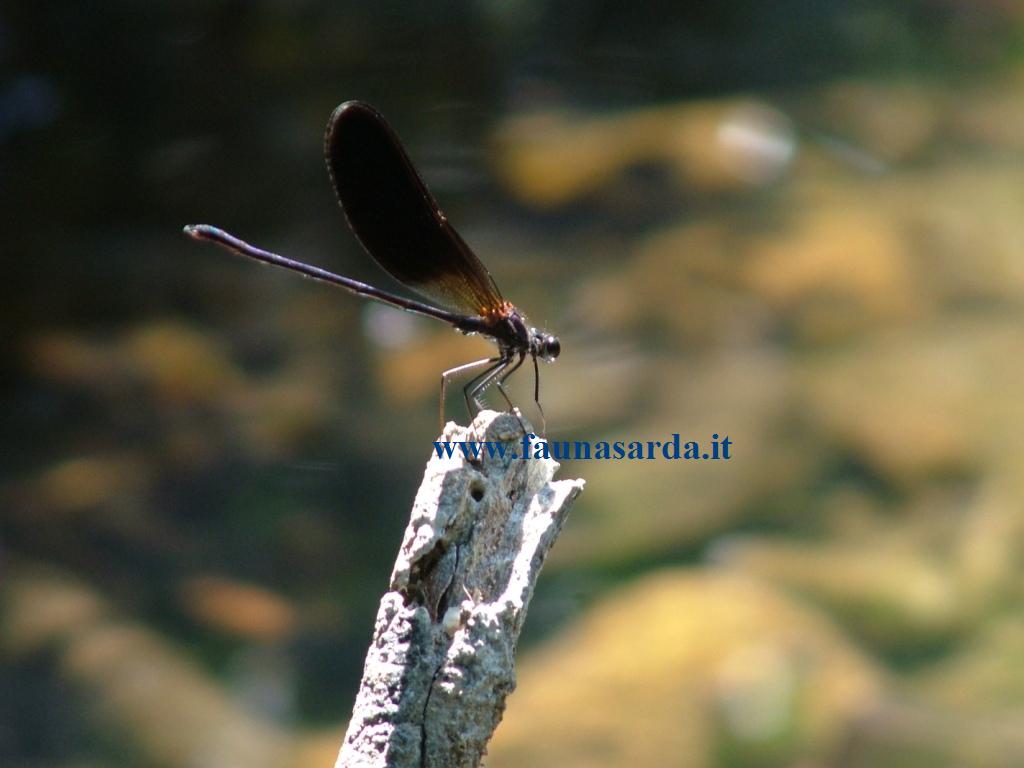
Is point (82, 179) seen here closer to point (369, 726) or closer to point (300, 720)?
point (300, 720)

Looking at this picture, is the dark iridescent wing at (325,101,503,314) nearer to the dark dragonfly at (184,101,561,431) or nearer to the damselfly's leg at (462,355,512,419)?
the dark dragonfly at (184,101,561,431)

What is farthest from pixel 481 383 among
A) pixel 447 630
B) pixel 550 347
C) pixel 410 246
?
pixel 447 630

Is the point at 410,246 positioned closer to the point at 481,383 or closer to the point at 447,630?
the point at 481,383

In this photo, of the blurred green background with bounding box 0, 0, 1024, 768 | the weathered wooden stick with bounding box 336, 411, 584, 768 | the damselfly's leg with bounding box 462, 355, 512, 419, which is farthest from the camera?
the blurred green background with bounding box 0, 0, 1024, 768

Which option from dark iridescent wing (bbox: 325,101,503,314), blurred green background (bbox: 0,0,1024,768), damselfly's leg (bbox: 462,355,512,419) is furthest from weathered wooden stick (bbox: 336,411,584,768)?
blurred green background (bbox: 0,0,1024,768)

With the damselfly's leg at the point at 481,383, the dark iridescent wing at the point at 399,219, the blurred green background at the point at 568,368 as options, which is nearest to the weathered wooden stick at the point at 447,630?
the damselfly's leg at the point at 481,383

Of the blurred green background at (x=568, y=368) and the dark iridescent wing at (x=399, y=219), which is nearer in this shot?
the dark iridescent wing at (x=399, y=219)

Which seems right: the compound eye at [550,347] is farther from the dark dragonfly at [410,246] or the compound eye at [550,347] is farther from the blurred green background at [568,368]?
the blurred green background at [568,368]
